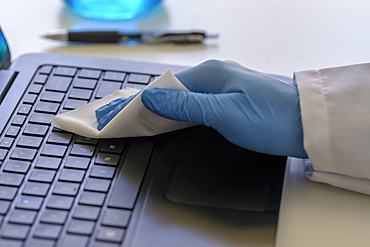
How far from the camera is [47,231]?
57cm

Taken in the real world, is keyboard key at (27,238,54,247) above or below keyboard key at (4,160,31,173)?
below

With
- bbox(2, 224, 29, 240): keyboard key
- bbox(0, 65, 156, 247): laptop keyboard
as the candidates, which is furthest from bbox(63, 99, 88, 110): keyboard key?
bbox(2, 224, 29, 240): keyboard key

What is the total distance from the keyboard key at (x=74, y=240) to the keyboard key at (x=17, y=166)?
0.11 meters

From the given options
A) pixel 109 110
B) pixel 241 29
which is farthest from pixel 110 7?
pixel 109 110

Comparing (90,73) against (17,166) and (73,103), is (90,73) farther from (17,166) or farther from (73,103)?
(17,166)

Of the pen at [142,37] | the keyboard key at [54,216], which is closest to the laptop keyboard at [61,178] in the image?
the keyboard key at [54,216]

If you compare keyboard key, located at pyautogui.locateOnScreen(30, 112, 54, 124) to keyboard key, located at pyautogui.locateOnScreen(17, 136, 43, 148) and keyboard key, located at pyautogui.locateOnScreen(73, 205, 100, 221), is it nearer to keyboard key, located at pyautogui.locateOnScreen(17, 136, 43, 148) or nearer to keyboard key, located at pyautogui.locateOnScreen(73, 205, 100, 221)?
keyboard key, located at pyautogui.locateOnScreen(17, 136, 43, 148)

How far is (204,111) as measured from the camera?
25.1 inches

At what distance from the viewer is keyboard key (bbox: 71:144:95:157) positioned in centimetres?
66

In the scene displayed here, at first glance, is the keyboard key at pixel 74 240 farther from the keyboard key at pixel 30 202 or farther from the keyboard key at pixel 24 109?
the keyboard key at pixel 24 109

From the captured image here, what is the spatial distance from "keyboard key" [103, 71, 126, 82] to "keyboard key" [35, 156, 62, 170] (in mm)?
176

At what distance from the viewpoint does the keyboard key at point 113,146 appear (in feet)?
2.19

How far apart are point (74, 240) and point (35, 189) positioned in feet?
0.28

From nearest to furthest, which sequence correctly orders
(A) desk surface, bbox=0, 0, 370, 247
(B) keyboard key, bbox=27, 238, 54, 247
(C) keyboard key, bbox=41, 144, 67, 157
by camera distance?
1. (B) keyboard key, bbox=27, 238, 54, 247
2. (C) keyboard key, bbox=41, 144, 67, 157
3. (A) desk surface, bbox=0, 0, 370, 247
